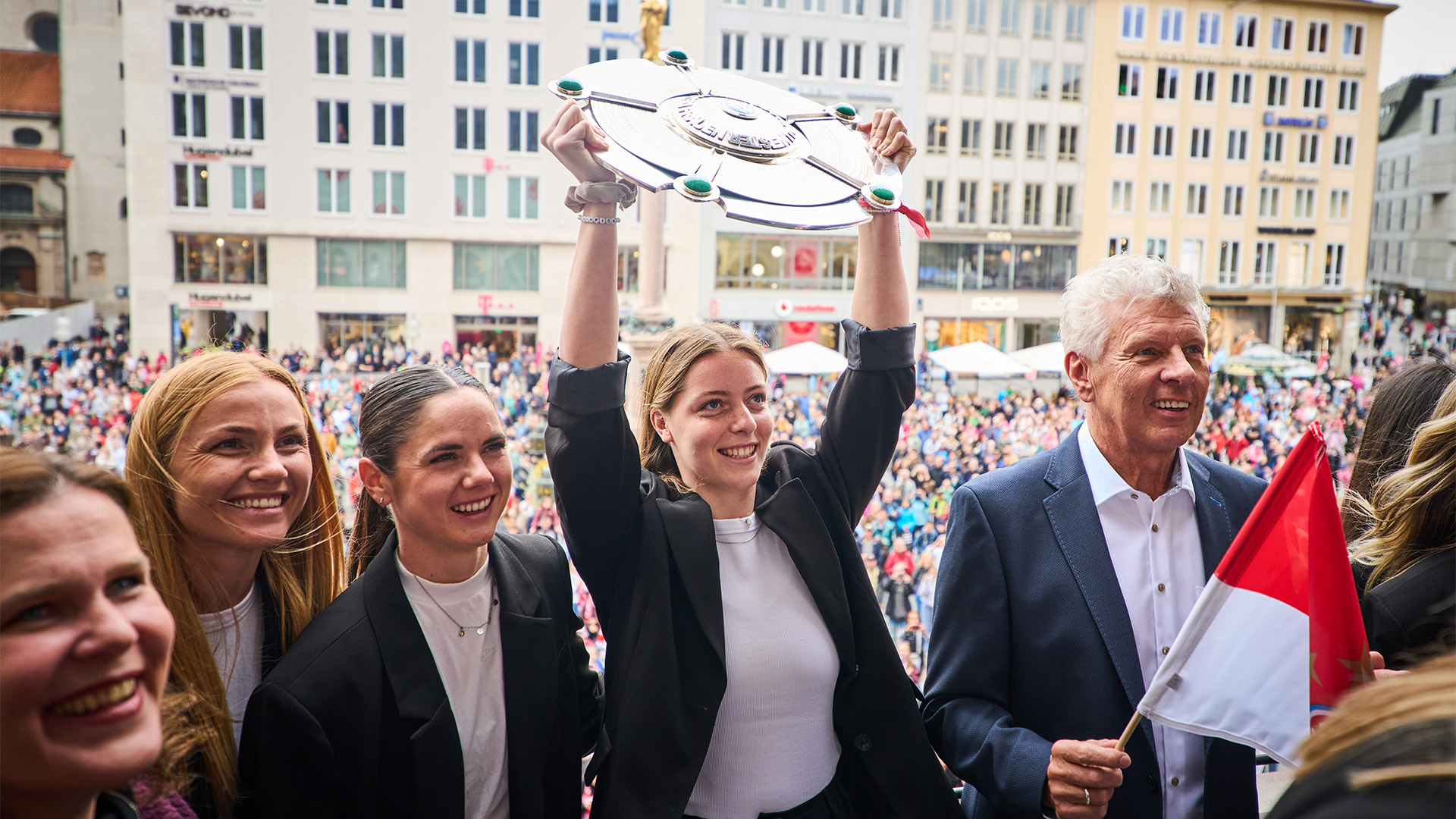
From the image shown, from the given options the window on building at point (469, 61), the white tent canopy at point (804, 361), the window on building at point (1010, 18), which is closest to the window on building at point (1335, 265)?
the window on building at point (1010, 18)

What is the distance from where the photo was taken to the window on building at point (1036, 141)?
3616 cm

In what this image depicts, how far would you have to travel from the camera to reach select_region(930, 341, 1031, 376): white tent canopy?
720 inches

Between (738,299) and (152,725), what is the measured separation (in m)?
32.7

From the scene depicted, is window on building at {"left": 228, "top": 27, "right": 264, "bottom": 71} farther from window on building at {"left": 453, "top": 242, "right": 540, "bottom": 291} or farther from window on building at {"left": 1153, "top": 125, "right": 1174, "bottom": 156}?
window on building at {"left": 1153, "top": 125, "right": 1174, "bottom": 156}

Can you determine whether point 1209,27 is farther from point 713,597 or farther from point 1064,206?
point 713,597

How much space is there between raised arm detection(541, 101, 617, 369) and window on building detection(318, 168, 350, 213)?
1249 inches

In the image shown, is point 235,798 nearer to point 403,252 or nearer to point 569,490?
point 569,490

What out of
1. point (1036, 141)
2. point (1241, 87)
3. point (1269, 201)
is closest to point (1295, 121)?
point (1241, 87)

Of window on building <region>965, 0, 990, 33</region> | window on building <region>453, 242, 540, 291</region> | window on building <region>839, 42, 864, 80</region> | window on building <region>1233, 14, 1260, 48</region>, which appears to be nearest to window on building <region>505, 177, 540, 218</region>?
window on building <region>453, 242, 540, 291</region>

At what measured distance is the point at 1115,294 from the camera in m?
2.20

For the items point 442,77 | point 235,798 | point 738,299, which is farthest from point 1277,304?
point 235,798

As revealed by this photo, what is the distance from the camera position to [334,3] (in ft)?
98.1

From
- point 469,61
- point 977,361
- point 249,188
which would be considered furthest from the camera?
point 469,61

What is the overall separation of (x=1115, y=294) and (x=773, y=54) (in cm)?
3316
